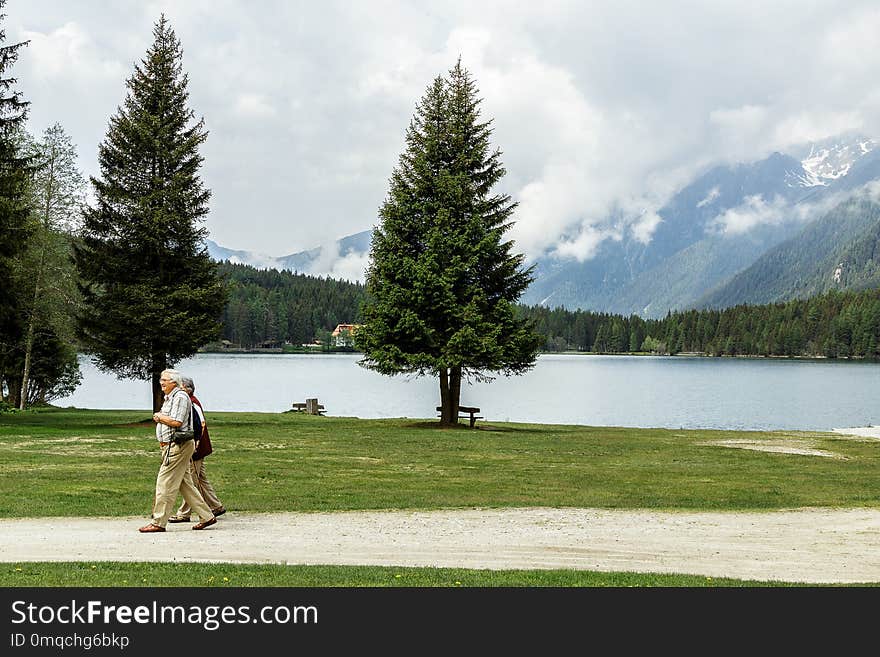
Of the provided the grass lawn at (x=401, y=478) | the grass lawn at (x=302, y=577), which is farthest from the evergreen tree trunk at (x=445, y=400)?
the grass lawn at (x=302, y=577)

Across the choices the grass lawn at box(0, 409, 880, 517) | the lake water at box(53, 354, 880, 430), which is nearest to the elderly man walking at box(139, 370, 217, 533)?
the grass lawn at box(0, 409, 880, 517)

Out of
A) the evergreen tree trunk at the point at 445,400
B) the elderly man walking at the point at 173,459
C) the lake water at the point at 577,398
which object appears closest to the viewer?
the elderly man walking at the point at 173,459

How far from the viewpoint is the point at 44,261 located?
1487 inches

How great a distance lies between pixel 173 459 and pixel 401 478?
25.7 ft

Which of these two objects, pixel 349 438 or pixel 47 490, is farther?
pixel 349 438

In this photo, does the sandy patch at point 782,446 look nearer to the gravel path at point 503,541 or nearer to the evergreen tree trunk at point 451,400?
the evergreen tree trunk at point 451,400

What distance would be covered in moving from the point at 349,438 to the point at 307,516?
1592cm

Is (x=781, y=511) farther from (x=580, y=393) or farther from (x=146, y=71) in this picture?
(x=580, y=393)

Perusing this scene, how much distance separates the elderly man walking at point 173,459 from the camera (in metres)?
12.9

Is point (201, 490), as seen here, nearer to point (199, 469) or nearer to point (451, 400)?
point (199, 469)

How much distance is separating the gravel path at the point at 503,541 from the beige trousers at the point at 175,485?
0.35 metres

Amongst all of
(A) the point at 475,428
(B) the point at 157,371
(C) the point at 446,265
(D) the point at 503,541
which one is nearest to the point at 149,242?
(B) the point at 157,371

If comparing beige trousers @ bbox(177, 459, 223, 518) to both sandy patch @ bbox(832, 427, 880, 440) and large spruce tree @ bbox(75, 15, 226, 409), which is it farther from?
sandy patch @ bbox(832, 427, 880, 440)
